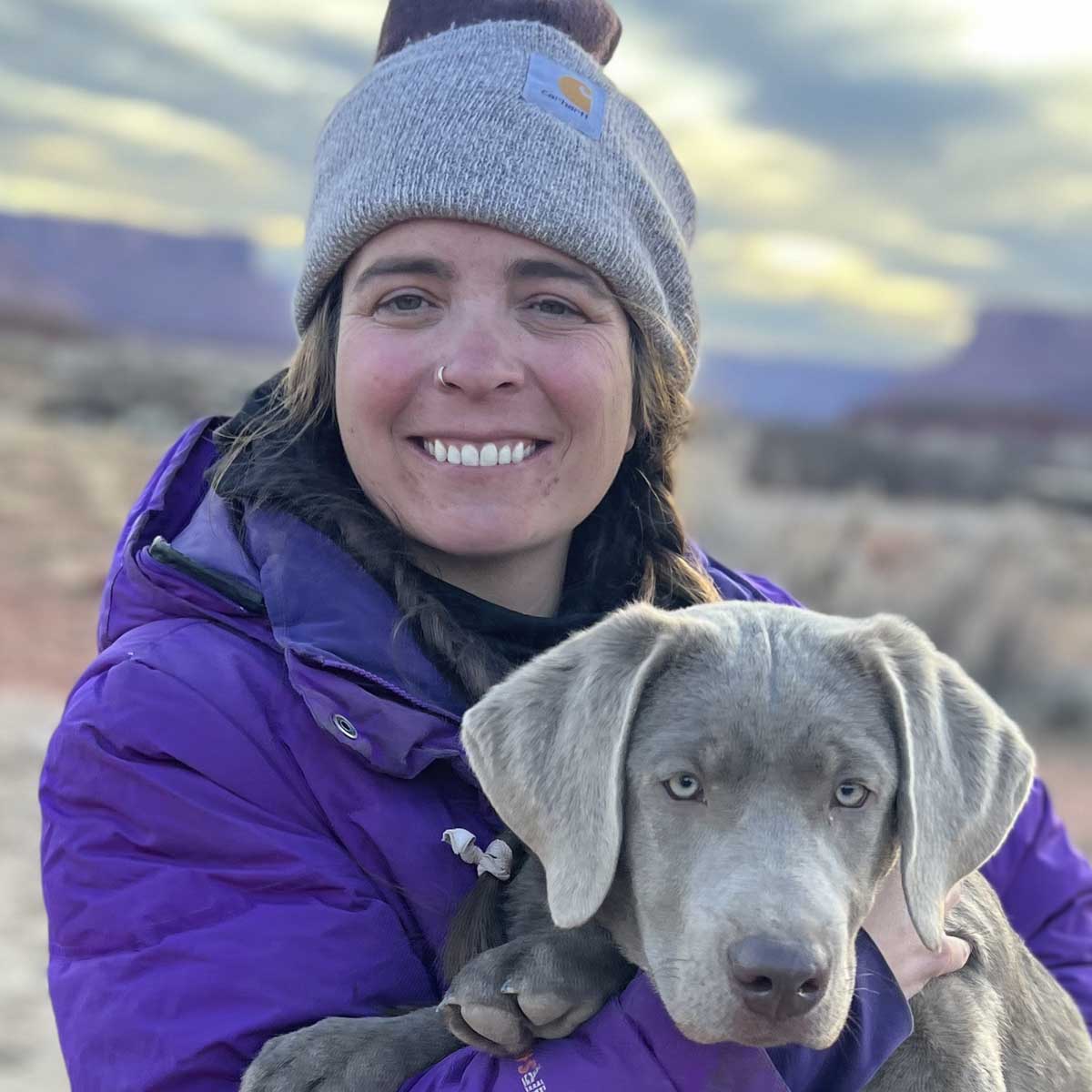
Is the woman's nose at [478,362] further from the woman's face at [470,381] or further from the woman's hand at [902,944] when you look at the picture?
the woman's hand at [902,944]

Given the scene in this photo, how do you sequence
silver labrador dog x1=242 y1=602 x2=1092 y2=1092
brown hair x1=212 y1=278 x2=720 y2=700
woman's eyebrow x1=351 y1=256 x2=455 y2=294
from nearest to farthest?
silver labrador dog x1=242 y1=602 x2=1092 y2=1092 → brown hair x1=212 y1=278 x2=720 y2=700 → woman's eyebrow x1=351 y1=256 x2=455 y2=294

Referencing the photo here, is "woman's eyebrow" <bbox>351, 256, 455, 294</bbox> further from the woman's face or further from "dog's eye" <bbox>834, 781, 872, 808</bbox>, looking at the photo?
"dog's eye" <bbox>834, 781, 872, 808</bbox>

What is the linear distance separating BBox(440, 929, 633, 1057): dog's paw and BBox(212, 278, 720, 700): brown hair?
55 centimetres

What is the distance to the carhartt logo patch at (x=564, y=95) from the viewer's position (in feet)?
10.4

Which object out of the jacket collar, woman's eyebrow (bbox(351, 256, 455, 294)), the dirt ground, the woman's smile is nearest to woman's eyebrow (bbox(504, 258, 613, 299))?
woman's eyebrow (bbox(351, 256, 455, 294))

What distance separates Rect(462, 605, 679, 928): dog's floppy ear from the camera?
238cm

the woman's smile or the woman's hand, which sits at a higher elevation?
the woman's smile

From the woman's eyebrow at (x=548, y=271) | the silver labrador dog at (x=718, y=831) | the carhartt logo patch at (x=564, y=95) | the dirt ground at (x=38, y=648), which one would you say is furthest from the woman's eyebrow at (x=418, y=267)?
the dirt ground at (x=38, y=648)

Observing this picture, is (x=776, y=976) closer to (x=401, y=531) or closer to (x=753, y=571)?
(x=401, y=531)

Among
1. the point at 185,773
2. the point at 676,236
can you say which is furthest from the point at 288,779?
the point at 676,236

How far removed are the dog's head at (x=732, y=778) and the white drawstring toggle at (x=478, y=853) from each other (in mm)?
137

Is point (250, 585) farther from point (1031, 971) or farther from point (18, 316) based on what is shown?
point (18, 316)

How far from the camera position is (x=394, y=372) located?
9.50ft

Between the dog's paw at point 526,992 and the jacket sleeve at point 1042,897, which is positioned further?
the jacket sleeve at point 1042,897
